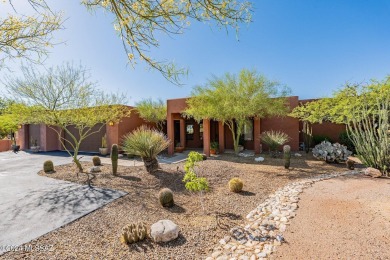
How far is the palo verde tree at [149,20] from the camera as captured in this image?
2.74m

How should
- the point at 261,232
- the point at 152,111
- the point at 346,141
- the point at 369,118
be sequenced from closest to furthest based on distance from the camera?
the point at 261,232
the point at 369,118
the point at 346,141
the point at 152,111

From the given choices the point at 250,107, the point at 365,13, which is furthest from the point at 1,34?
the point at 250,107

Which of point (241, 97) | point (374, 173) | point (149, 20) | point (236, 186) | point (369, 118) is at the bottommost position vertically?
point (236, 186)

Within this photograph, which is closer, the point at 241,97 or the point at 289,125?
the point at 241,97

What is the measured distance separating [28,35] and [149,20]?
2.36 meters

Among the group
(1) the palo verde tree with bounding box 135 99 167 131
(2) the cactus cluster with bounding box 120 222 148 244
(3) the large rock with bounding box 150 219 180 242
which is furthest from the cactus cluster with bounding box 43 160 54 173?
(3) the large rock with bounding box 150 219 180 242

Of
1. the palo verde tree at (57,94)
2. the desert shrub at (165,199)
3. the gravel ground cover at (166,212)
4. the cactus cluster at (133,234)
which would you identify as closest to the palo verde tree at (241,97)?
the gravel ground cover at (166,212)

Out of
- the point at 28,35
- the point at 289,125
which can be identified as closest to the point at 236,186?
the point at 28,35

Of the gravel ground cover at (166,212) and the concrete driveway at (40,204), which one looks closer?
the gravel ground cover at (166,212)

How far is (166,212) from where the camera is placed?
5492mm

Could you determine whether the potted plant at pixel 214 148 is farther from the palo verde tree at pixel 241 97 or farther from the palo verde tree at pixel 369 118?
the palo verde tree at pixel 369 118

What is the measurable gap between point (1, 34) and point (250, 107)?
1014cm

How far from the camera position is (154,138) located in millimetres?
9031

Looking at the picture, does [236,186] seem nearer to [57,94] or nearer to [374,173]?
[374,173]
